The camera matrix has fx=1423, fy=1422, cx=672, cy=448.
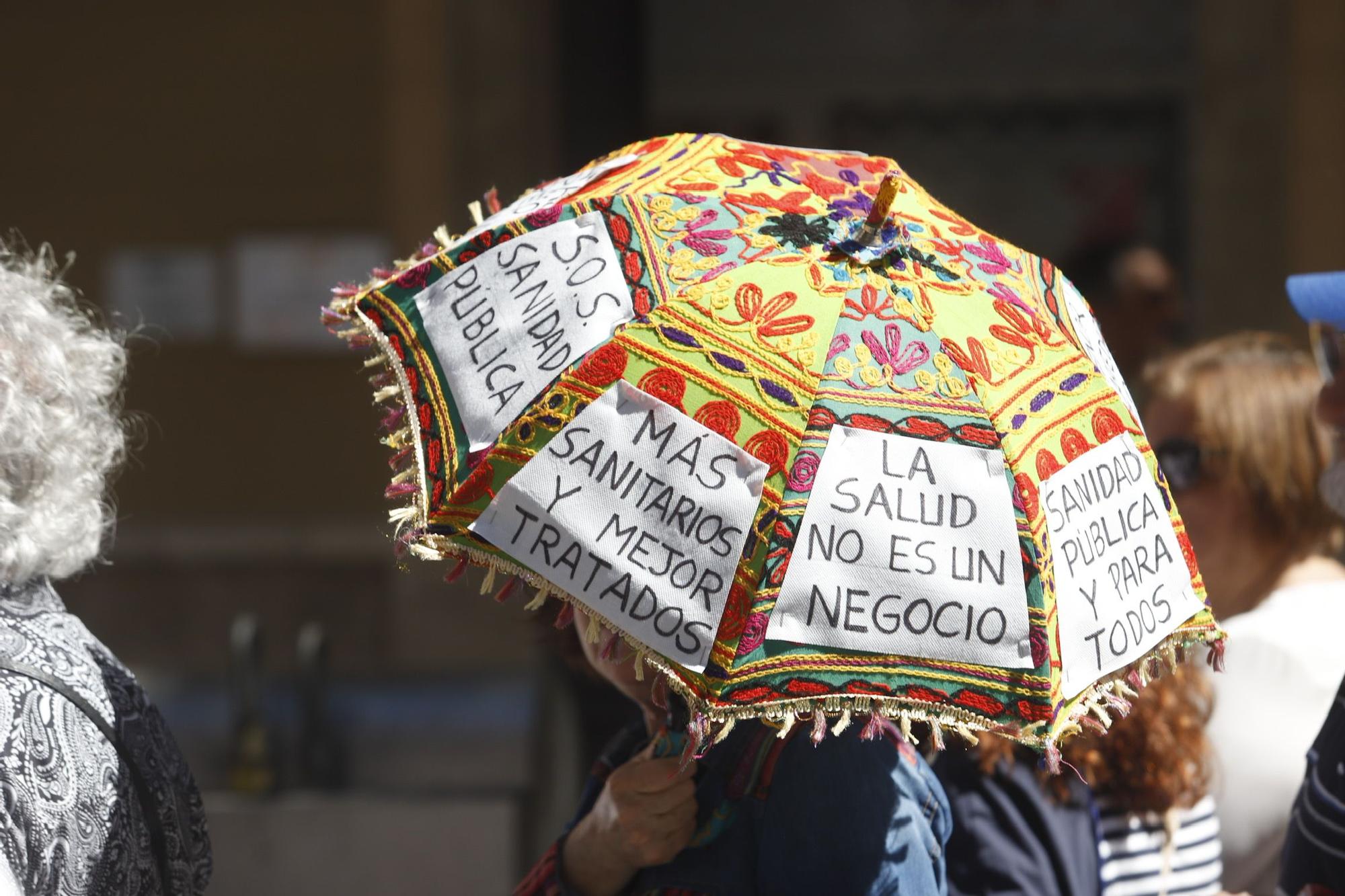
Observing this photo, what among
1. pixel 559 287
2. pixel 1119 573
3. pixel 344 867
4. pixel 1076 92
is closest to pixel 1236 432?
pixel 1119 573

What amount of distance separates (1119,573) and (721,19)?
7.67m

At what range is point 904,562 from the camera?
5.08 ft

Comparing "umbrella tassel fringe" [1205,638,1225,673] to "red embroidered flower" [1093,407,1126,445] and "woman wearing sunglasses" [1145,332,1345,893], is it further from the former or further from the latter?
"woman wearing sunglasses" [1145,332,1345,893]

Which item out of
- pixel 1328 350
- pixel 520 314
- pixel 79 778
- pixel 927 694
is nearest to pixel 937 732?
pixel 927 694

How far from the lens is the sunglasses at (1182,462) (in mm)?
2682

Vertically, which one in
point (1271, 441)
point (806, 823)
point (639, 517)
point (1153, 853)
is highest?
point (639, 517)

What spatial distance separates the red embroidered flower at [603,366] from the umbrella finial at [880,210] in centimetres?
33

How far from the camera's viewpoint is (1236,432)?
267 cm

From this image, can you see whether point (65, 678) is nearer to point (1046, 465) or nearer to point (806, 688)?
point (806, 688)

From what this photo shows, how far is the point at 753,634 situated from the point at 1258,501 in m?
1.52

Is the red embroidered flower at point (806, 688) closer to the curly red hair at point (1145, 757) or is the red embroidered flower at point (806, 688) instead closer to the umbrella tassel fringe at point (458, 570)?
the umbrella tassel fringe at point (458, 570)

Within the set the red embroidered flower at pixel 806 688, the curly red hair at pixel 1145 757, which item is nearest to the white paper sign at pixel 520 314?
the red embroidered flower at pixel 806 688

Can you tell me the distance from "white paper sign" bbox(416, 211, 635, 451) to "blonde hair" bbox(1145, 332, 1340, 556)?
149 centimetres

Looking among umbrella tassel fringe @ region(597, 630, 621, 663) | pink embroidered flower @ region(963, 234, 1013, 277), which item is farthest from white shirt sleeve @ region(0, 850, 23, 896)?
pink embroidered flower @ region(963, 234, 1013, 277)
